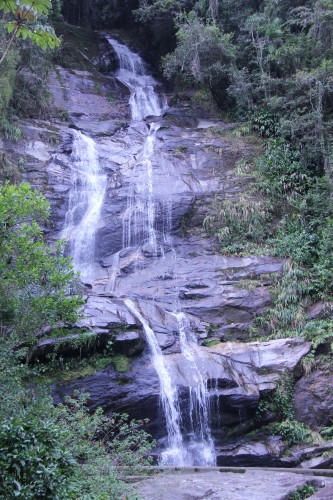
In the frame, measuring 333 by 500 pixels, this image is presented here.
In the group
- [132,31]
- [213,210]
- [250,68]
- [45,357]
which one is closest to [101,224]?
[213,210]

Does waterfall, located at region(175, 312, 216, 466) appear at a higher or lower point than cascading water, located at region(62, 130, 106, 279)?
lower

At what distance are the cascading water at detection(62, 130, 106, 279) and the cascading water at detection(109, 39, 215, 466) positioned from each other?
120 centimetres

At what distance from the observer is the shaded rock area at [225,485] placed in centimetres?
821

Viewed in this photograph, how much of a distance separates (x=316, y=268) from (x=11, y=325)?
35.2 ft

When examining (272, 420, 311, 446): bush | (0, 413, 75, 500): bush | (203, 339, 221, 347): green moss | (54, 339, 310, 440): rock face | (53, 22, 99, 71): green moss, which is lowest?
(272, 420, 311, 446): bush

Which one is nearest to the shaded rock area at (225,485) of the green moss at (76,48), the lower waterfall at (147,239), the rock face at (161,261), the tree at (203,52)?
the lower waterfall at (147,239)

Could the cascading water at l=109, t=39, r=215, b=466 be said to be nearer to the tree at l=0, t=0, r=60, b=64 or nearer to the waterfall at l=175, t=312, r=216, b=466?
the waterfall at l=175, t=312, r=216, b=466

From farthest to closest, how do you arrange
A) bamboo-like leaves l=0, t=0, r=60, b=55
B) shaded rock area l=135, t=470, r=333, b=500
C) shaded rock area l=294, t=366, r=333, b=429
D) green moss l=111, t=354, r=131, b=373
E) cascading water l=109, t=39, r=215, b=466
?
shaded rock area l=294, t=366, r=333, b=429 → green moss l=111, t=354, r=131, b=373 → cascading water l=109, t=39, r=215, b=466 → shaded rock area l=135, t=470, r=333, b=500 → bamboo-like leaves l=0, t=0, r=60, b=55

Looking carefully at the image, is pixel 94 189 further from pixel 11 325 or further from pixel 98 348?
pixel 11 325

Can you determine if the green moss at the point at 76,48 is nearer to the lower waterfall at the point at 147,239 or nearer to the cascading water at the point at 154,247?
the cascading water at the point at 154,247

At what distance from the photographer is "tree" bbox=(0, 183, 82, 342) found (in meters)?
7.98

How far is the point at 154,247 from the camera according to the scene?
1748 cm

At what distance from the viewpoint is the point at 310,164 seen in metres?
19.4

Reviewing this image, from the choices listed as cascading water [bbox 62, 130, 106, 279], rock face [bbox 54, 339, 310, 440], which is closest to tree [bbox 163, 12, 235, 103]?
cascading water [bbox 62, 130, 106, 279]
